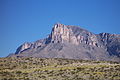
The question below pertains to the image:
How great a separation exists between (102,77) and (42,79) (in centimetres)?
1019

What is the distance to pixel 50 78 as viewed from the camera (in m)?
51.4

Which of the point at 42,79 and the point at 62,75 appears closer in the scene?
the point at 42,79

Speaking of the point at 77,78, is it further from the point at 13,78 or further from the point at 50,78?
the point at 13,78

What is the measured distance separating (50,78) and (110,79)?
→ 10.6m

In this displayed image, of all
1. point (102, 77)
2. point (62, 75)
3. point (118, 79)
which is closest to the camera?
point (118, 79)

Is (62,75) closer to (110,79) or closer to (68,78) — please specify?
(68,78)

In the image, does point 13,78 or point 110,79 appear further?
point 13,78

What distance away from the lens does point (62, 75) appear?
181 ft

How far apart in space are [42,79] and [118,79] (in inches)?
504

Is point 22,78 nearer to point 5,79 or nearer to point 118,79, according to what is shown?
point 5,79

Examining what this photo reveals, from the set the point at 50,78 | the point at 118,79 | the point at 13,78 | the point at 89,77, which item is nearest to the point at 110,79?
the point at 118,79

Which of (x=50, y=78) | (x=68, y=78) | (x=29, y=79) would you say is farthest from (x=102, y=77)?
(x=29, y=79)

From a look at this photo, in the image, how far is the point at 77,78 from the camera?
50062mm

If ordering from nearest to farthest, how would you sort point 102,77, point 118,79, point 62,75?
point 118,79
point 102,77
point 62,75
